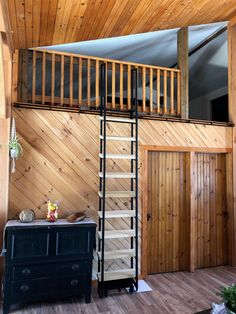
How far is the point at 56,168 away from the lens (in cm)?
380

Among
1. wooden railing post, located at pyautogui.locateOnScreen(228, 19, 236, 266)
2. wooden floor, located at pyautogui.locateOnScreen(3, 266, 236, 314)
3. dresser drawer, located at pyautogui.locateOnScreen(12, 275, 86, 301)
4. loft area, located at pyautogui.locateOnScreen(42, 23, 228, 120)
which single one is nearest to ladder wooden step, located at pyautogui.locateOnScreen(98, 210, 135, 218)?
dresser drawer, located at pyautogui.locateOnScreen(12, 275, 86, 301)

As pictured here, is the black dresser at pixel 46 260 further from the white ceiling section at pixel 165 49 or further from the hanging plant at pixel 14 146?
the white ceiling section at pixel 165 49

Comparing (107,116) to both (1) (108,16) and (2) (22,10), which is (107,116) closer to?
(1) (108,16)

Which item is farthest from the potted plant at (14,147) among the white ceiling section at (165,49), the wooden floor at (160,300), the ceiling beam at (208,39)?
the ceiling beam at (208,39)

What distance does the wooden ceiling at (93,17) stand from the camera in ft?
9.29

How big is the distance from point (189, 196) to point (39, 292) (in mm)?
2777

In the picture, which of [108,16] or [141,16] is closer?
[108,16]

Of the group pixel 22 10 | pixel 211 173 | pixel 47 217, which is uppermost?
pixel 22 10

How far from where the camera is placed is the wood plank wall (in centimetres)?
366

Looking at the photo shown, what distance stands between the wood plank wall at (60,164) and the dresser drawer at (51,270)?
2.40ft

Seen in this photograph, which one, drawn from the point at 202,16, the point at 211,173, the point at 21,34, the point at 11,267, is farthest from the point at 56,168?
the point at 202,16

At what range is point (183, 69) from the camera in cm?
471

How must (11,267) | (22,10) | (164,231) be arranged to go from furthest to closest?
(164,231), (11,267), (22,10)

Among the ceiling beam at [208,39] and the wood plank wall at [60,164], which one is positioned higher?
the ceiling beam at [208,39]
